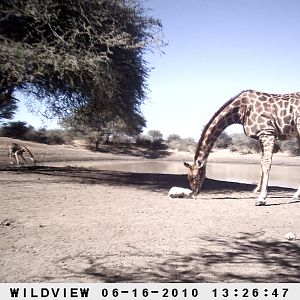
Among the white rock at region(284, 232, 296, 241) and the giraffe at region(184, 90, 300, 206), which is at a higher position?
the giraffe at region(184, 90, 300, 206)

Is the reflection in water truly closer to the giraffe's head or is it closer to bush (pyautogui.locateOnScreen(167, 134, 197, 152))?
bush (pyautogui.locateOnScreen(167, 134, 197, 152))

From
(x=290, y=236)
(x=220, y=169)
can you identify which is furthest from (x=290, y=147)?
(x=290, y=236)

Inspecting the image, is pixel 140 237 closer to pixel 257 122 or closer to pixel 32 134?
pixel 257 122

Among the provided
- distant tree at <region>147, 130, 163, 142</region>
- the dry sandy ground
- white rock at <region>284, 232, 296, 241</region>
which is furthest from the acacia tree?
distant tree at <region>147, 130, 163, 142</region>

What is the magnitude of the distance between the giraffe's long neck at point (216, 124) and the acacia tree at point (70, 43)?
11.7 feet

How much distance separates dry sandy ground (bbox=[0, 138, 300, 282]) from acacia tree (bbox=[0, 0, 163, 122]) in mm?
3543

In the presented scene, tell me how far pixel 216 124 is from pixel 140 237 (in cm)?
491

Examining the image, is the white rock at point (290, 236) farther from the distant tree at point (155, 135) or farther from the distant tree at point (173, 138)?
the distant tree at point (155, 135)

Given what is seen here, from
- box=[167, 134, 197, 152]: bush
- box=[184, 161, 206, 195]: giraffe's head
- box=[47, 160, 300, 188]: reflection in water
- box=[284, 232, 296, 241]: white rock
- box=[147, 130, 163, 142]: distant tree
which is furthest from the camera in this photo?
box=[147, 130, 163, 142]: distant tree

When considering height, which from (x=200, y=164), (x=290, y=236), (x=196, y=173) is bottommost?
(x=290, y=236)

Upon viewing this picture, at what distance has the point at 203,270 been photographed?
14.2 feet

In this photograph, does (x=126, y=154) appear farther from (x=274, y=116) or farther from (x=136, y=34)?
(x=274, y=116)

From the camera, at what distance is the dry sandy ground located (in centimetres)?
421

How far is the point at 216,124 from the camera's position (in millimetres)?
9633
